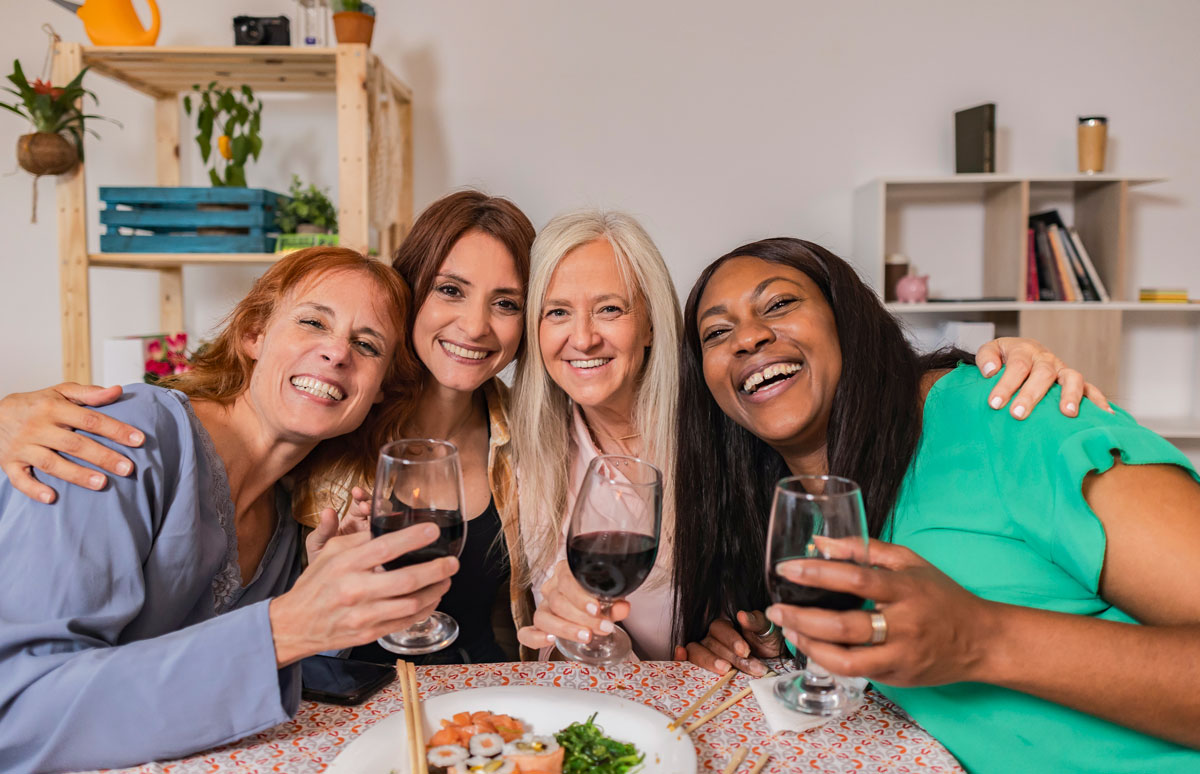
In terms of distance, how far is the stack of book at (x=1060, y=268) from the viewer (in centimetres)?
331

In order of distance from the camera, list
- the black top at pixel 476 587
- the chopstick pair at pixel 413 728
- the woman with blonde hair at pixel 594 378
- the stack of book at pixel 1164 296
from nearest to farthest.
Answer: the chopstick pair at pixel 413 728 < the woman with blonde hair at pixel 594 378 < the black top at pixel 476 587 < the stack of book at pixel 1164 296

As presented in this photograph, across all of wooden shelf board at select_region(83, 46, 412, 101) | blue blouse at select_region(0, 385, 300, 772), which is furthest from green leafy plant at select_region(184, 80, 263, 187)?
blue blouse at select_region(0, 385, 300, 772)

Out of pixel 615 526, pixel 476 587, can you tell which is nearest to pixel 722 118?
pixel 476 587

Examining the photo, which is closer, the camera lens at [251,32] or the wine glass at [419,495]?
the wine glass at [419,495]

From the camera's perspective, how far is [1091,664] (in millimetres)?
955

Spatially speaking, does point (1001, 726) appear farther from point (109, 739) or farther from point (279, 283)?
point (279, 283)

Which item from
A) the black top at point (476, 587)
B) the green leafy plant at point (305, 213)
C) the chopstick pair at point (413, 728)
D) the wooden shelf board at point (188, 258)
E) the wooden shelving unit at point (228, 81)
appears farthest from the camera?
the green leafy plant at point (305, 213)

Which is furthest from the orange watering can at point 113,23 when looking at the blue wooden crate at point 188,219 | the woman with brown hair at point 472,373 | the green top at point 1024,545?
the green top at point 1024,545

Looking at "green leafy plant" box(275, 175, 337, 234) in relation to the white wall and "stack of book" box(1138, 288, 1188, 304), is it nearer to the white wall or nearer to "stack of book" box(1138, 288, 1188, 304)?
the white wall

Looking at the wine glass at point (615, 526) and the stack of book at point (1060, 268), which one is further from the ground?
the stack of book at point (1060, 268)

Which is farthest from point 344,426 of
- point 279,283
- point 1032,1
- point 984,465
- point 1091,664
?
point 1032,1

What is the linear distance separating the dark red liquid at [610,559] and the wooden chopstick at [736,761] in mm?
245

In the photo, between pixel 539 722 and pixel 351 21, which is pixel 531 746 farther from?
pixel 351 21

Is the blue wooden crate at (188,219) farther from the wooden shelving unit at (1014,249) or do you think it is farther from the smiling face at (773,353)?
the wooden shelving unit at (1014,249)
